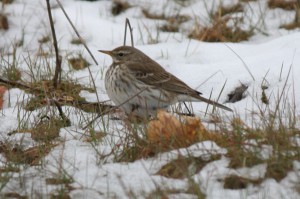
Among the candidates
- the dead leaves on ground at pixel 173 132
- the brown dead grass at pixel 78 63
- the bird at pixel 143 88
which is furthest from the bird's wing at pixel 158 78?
the dead leaves on ground at pixel 173 132

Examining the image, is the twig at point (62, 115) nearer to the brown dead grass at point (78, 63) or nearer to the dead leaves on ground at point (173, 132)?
the dead leaves on ground at point (173, 132)

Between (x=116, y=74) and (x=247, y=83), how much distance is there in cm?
119

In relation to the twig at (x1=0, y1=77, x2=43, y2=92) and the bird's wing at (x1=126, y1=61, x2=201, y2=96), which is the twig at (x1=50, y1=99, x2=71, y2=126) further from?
the bird's wing at (x1=126, y1=61, x2=201, y2=96)

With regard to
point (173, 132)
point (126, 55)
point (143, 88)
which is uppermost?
point (173, 132)

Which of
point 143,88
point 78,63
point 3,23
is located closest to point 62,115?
point 143,88

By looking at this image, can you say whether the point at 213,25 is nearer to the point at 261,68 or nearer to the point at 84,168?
the point at 261,68

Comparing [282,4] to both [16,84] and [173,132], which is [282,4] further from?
[173,132]

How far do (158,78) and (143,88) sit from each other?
0.32 meters

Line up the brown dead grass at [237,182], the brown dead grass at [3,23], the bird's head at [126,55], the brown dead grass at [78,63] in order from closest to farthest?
the brown dead grass at [237,182], the bird's head at [126,55], the brown dead grass at [78,63], the brown dead grass at [3,23]

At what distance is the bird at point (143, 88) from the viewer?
20.0ft

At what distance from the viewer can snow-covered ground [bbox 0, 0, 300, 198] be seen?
13.2ft

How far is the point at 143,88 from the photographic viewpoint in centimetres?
622

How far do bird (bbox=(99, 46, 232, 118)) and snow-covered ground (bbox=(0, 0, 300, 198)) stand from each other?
0.24 m

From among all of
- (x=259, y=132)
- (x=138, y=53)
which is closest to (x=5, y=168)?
(x=259, y=132)
